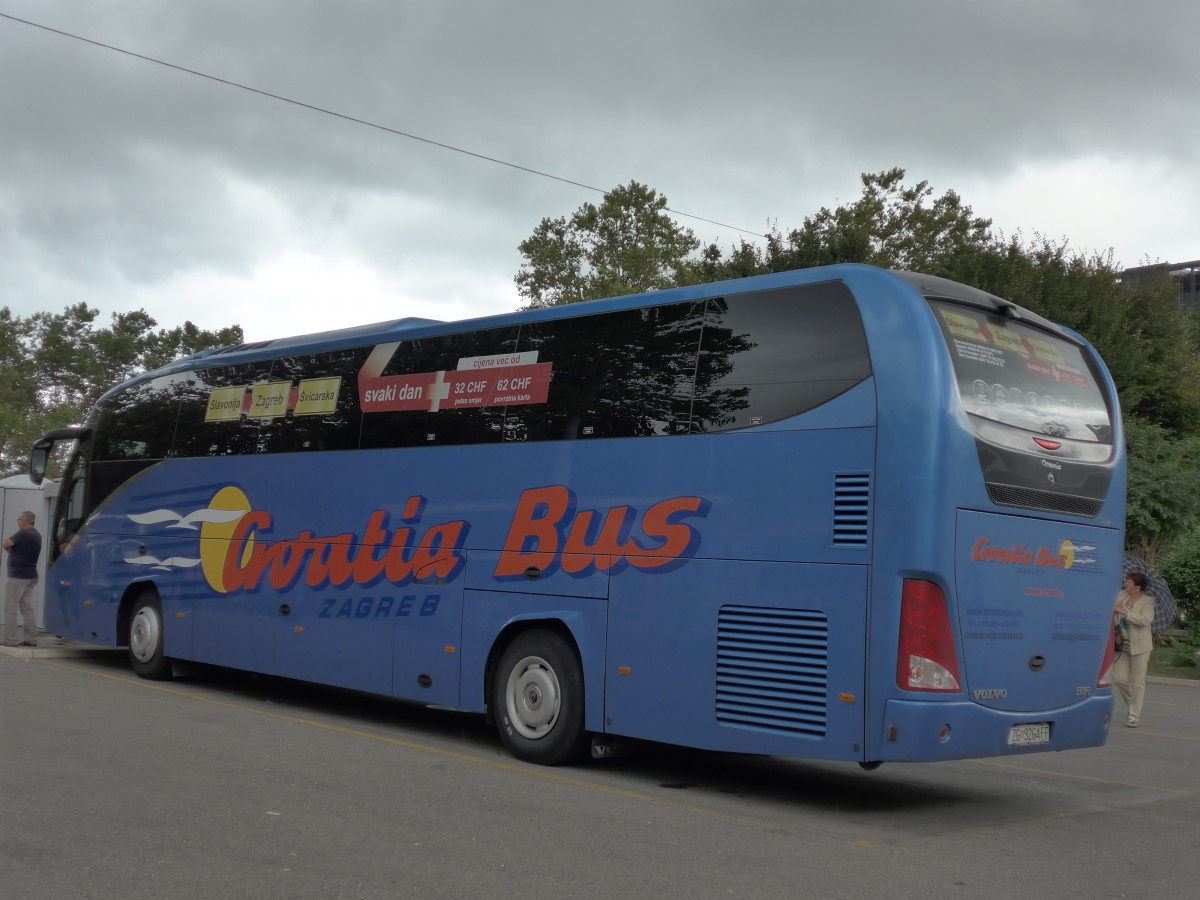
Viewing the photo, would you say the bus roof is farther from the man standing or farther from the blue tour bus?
the man standing

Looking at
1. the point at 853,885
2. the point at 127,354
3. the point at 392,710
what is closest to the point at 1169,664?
the point at 392,710

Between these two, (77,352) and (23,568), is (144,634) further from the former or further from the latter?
(77,352)

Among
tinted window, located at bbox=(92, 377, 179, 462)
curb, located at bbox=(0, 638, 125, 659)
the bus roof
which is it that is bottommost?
curb, located at bbox=(0, 638, 125, 659)

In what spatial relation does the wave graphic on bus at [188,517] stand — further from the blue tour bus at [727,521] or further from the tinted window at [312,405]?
the blue tour bus at [727,521]

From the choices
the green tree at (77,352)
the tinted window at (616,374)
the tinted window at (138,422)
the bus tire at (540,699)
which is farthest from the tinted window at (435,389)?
the green tree at (77,352)

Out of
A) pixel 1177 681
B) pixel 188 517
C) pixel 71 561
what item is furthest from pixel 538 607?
pixel 1177 681

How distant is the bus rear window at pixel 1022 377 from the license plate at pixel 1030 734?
78.9 inches

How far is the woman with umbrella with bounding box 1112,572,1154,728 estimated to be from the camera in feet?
45.3

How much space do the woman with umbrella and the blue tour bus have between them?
526cm

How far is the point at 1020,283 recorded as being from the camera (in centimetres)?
3186

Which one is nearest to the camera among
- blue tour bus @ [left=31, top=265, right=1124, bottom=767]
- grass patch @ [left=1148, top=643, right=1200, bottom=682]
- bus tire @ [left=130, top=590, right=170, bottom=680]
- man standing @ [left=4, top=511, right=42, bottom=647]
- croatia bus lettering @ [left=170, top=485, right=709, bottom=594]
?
blue tour bus @ [left=31, top=265, right=1124, bottom=767]

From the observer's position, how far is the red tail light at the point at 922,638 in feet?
25.3

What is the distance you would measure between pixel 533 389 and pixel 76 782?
4.61 metres

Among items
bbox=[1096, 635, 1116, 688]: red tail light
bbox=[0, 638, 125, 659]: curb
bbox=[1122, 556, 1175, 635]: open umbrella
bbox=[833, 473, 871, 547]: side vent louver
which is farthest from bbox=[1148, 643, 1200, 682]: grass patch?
bbox=[0, 638, 125, 659]: curb
